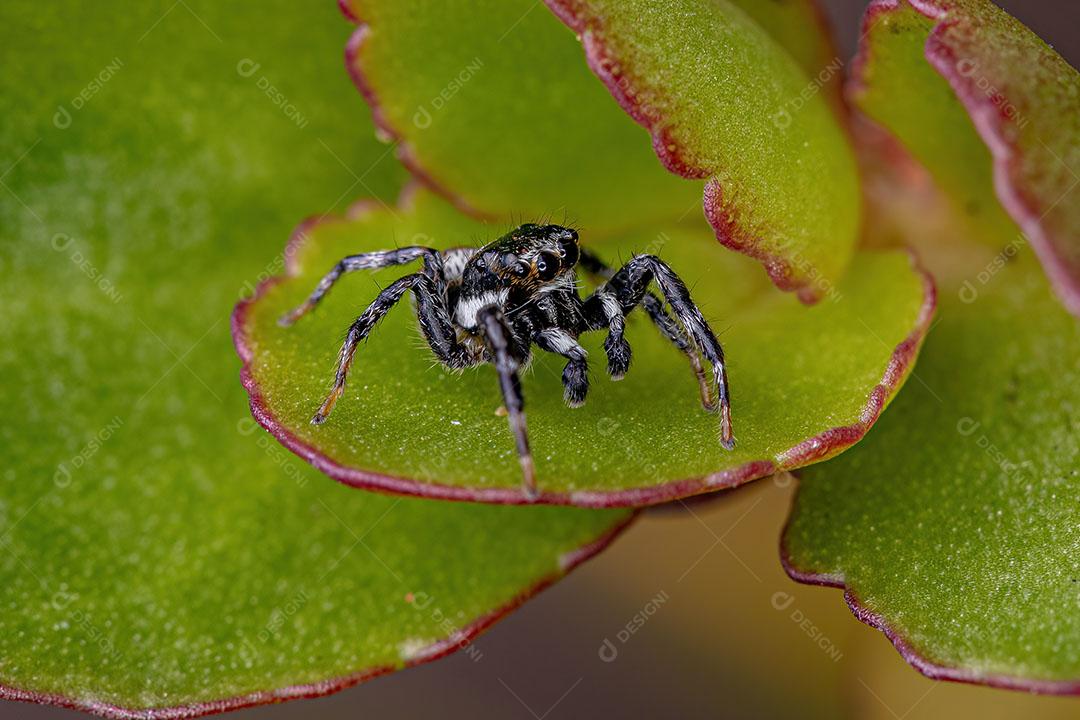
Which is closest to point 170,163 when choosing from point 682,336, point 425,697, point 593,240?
point 593,240

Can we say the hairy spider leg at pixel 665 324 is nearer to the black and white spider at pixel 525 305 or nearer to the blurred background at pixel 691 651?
the black and white spider at pixel 525 305

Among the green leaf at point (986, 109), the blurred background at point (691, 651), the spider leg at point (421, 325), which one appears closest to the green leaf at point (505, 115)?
the spider leg at point (421, 325)

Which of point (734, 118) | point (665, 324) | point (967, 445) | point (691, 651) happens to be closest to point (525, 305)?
point (665, 324)

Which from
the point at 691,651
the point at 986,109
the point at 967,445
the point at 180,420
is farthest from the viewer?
the point at 691,651

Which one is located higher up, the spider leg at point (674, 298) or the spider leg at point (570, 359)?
the spider leg at point (570, 359)

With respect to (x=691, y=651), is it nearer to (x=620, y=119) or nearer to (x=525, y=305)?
(x=525, y=305)

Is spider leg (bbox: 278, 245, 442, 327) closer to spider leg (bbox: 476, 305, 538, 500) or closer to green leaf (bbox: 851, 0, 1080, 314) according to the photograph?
spider leg (bbox: 476, 305, 538, 500)

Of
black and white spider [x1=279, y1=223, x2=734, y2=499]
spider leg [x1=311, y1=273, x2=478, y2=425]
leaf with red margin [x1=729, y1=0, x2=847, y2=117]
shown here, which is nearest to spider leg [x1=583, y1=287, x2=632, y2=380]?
black and white spider [x1=279, y1=223, x2=734, y2=499]
